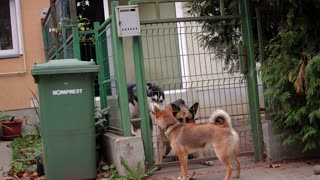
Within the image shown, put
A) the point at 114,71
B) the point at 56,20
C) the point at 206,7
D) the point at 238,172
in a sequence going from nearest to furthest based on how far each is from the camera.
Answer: the point at 238,172 < the point at 114,71 < the point at 206,7 < the point at 56,20

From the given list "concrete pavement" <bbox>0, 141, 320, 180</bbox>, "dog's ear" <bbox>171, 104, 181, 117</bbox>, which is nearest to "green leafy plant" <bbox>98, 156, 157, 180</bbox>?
"concrete pavement" <bbox>0, 141, 320, 180</bbox>

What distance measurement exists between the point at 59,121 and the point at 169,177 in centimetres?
155

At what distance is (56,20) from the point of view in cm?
870

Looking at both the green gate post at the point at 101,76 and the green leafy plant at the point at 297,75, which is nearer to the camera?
the green leafy plant at the point at 297,75

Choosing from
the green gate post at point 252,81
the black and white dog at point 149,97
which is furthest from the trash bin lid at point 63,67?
the green gate post at point 252,81

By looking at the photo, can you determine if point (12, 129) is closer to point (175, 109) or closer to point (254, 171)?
point (175, 109)

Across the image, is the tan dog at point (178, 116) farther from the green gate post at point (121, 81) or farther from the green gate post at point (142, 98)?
the green gate post at point (121, 81)

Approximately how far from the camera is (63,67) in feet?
18.8

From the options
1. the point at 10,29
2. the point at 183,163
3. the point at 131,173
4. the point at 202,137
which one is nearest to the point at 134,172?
the point at 131,173

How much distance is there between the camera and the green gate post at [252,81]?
20.7ft

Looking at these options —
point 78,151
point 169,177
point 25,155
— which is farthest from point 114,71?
point 25,155

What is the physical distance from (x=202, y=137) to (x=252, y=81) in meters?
1.36

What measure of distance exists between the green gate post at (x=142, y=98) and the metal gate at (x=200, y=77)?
30 centimetres

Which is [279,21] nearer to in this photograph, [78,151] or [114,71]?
[114,71]
